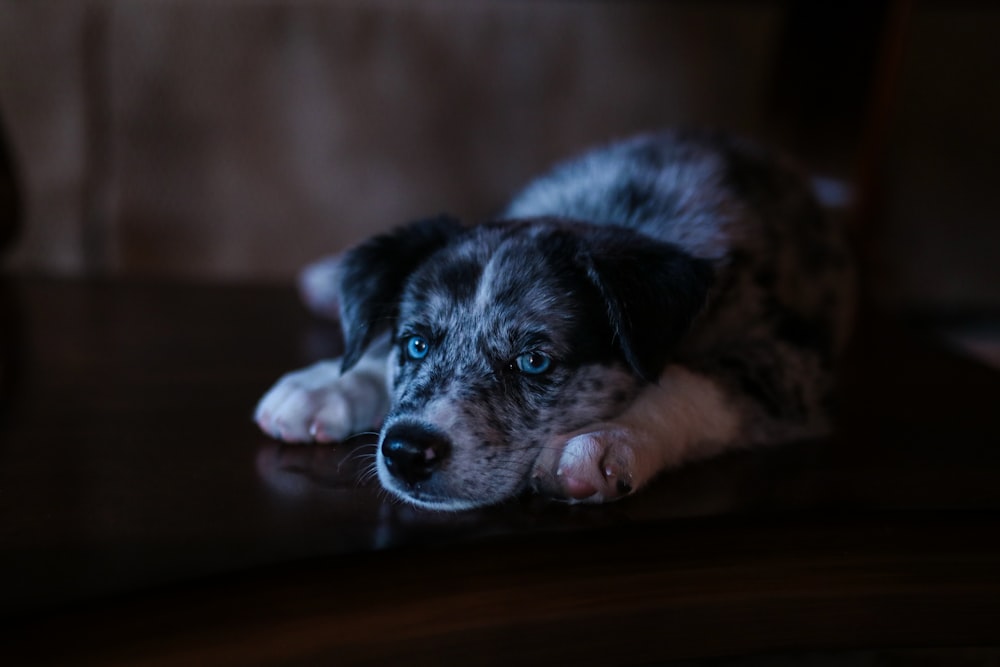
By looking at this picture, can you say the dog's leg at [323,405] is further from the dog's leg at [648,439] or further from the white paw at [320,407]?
the dog's leg at [648,439]

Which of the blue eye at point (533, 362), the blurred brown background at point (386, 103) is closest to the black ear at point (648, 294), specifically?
the blue eye at point (533, 362)

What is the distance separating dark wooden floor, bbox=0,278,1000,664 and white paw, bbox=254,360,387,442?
0.04 m

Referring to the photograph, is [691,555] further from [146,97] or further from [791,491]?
[146,97]

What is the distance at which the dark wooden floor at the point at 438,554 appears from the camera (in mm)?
1163

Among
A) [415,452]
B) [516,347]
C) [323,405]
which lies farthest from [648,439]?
[323,405]

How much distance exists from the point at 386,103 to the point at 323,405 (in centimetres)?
200

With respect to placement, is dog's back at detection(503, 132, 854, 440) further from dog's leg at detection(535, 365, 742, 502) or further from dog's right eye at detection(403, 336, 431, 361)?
dog's right eye at detection(403, 336, 431, 361)

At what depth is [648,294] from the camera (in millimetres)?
1564

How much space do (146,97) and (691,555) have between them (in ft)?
9.05

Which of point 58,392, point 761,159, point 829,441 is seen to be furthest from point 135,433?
point 761,159

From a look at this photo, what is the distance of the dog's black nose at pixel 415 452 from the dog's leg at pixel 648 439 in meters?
0.17

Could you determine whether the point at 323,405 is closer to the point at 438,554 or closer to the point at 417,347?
the point at 417,347

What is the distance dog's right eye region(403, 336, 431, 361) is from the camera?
1656 millimetres

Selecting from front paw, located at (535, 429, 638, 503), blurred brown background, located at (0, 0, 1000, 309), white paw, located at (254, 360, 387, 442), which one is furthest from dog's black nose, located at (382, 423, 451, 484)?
blurred brown background, located at (0, 0, 1000, 309)
